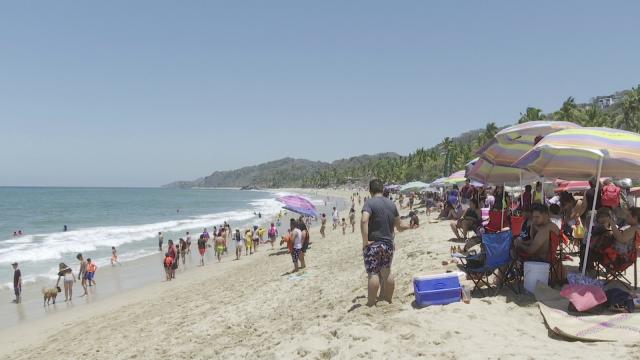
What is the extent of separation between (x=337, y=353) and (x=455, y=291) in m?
1.92

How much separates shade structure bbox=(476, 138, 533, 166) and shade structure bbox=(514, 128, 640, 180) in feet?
6.08

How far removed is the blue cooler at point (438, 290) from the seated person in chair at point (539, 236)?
111 centimetres

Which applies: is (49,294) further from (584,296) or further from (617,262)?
(617,262)

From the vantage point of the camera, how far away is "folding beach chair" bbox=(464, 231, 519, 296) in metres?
5.82

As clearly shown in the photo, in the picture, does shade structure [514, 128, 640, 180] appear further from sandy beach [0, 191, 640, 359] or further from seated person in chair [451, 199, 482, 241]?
seated person in chair [451, 199, 482, 241]

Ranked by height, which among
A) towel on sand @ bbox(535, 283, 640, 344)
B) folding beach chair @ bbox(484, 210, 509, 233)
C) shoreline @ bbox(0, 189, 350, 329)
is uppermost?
folding beach chair @ bbox(484, 210, 509, 233)

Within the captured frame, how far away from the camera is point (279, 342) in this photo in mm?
5574

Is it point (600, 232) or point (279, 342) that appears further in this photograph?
point (600, 232)

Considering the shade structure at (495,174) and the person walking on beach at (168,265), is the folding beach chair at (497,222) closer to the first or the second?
the shade structure at (495,174)

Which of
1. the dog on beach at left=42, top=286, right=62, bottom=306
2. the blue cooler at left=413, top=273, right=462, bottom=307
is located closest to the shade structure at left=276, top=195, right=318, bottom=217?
the dog on beach at left=42, top=286, right=62, bottom=306

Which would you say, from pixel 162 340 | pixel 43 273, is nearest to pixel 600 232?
pixel 162 340

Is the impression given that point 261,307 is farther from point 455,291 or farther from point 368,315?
point 455,291

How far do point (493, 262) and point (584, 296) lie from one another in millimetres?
1103

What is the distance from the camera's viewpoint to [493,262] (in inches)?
A: 229
